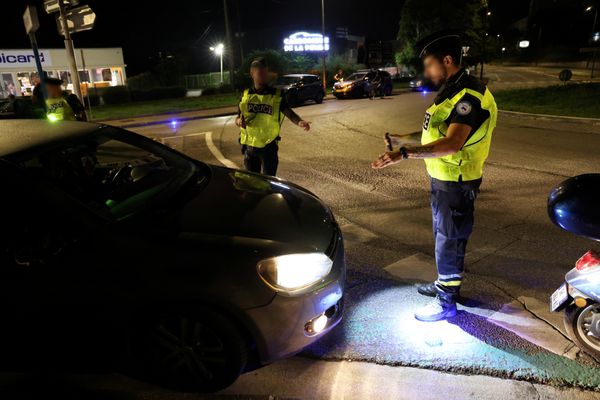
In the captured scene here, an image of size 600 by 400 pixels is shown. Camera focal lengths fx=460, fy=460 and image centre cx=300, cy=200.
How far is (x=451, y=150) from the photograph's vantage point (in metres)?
2.79

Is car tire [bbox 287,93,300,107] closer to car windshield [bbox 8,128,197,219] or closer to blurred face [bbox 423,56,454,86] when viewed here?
car windshield [bbox 8,128,197,219]

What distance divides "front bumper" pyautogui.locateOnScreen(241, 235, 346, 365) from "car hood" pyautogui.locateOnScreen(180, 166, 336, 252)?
0.93 feet

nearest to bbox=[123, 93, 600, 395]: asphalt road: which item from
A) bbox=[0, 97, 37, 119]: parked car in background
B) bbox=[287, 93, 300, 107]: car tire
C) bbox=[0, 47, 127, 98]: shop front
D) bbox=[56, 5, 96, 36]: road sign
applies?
bbox=[56, 5, 96, 36]: road sign

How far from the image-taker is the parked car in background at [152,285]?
8.12 ft

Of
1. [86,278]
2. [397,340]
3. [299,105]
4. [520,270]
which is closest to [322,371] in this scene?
[397,340]

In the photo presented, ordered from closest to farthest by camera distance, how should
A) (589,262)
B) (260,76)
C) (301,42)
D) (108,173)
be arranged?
(589,262)
(108,173)
(260,76)
(301,42)

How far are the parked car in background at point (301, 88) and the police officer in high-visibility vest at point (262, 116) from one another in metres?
15.6

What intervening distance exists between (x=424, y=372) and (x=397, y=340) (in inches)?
13.3

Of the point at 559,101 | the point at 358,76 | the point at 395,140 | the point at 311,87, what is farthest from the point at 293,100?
the point at 395,140

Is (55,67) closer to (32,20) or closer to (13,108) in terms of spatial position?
(13,108)

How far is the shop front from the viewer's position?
32406 mm

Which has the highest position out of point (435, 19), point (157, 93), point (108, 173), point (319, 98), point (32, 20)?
point (435, 19)

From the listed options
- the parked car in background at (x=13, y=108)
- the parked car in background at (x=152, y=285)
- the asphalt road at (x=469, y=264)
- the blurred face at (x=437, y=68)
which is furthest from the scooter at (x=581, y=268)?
the parked car in background at (x=13, y=108)

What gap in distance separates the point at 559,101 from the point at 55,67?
1314 inches
